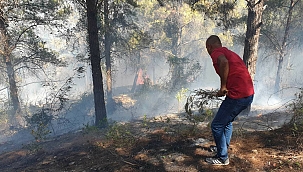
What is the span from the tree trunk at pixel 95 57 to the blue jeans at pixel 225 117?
20.4 feet

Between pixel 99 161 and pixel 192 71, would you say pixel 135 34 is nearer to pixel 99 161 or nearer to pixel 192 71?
pixel 192 71

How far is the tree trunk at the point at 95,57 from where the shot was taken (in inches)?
316

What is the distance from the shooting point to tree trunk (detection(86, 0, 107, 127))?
8016mm

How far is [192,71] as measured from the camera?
22.7 meters

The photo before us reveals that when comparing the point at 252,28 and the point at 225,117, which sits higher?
the point at 252,28

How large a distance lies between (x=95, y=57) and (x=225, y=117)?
20.8 ft

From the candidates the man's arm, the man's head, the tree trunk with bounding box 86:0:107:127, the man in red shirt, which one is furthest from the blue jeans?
the tree trunk with bounding box 86:0:107:127

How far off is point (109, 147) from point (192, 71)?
1852cm

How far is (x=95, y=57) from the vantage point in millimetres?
8367

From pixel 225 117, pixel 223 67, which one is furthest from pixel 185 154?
pixel 223 67

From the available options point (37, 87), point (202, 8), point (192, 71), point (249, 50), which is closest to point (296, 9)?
point (192, 71)

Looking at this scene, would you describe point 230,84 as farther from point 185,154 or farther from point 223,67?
point 185,154

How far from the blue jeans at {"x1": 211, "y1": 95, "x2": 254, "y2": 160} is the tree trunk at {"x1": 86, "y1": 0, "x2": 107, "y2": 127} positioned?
245 inches

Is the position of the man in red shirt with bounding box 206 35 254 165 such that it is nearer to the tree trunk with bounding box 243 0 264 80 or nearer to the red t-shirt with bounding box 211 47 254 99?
the red t-shirt with bounding box 211 47 254 99
